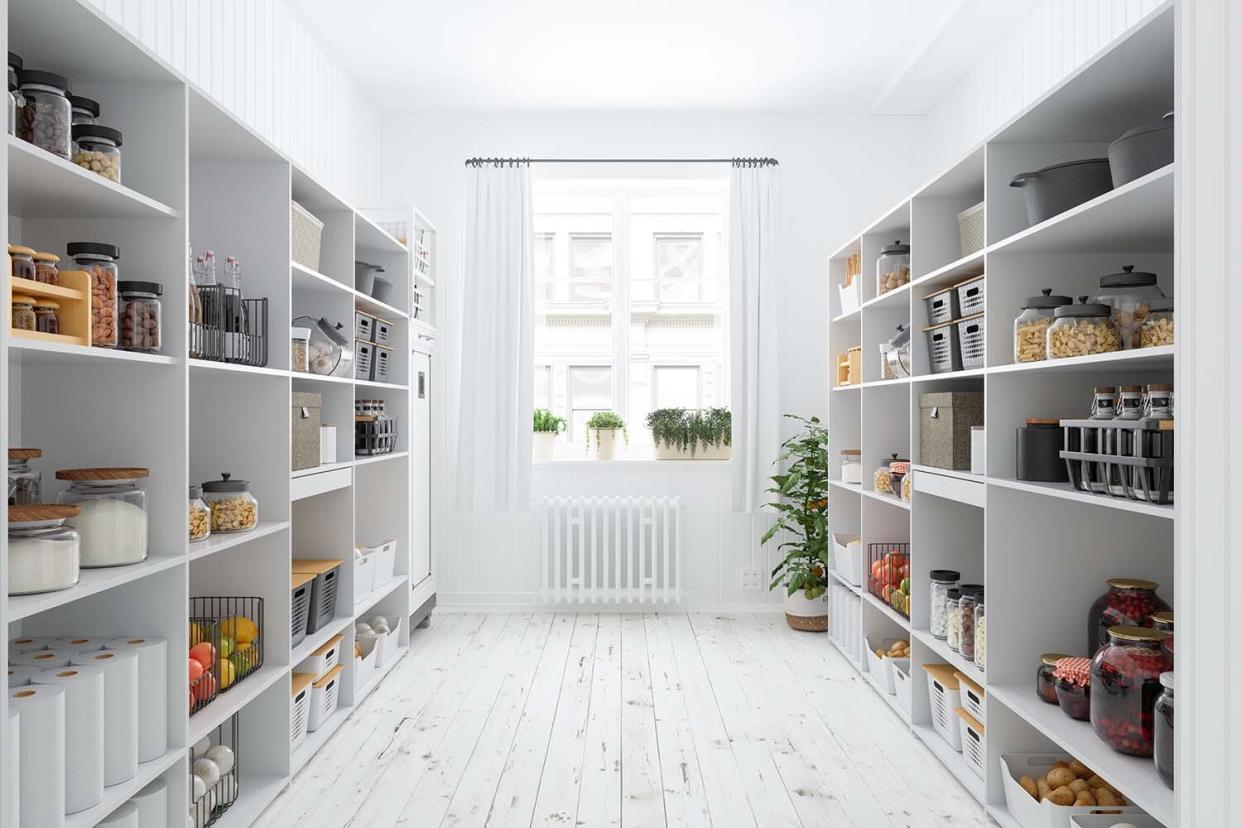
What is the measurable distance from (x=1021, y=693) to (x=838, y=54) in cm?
309

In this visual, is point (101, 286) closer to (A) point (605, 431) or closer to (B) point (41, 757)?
(B) point (41, 757)

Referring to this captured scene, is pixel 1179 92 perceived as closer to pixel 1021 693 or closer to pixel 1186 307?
pixel 1186 307

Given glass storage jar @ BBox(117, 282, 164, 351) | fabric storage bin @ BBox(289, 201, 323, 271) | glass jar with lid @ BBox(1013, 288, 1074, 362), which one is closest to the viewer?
glass storage jar @ BBox(117, 282, 164, 351)

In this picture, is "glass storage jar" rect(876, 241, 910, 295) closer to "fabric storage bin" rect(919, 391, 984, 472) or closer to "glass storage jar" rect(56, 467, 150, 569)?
"fabric storage bin" rect(919, 391, 984, 472)

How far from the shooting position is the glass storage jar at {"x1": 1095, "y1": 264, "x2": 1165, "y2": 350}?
80.6 inches

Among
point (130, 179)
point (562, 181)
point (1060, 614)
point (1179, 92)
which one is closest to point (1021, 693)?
point (1060, 614)

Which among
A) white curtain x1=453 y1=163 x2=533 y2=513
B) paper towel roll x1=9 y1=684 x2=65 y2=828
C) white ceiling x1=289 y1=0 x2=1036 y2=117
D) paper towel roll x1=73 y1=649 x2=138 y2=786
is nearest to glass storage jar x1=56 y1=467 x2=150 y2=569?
paper towel roll x1=73 y1=649 x2=138 y2=786

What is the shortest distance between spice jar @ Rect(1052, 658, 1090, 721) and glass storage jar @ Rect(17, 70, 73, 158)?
2561 mm

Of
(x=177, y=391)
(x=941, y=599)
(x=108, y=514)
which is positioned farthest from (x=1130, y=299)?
(x=108, y=514)

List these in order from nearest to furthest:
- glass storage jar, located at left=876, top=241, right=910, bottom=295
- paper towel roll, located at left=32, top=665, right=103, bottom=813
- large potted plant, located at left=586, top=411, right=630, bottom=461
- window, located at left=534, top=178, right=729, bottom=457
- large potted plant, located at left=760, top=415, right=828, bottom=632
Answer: paper towel roll, located at left=32, top=665, right=103, bottom=813, glass storage jar, located at left=876, top=241, right=910, bottom=295, large potted plant, located at left=760, top=415, right=828, bottom=632, large potted plant, located at left=586, top=411, right=630, bottom=461, window, located at left=534, top=178, right=729, bottom=457

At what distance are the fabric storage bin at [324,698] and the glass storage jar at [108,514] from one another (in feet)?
4.16

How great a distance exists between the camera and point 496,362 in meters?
4.85

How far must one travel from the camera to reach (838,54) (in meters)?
4.22

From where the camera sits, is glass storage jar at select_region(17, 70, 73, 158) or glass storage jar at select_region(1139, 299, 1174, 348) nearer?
glass storage jar at select_region(17, 70, 73, 158)
